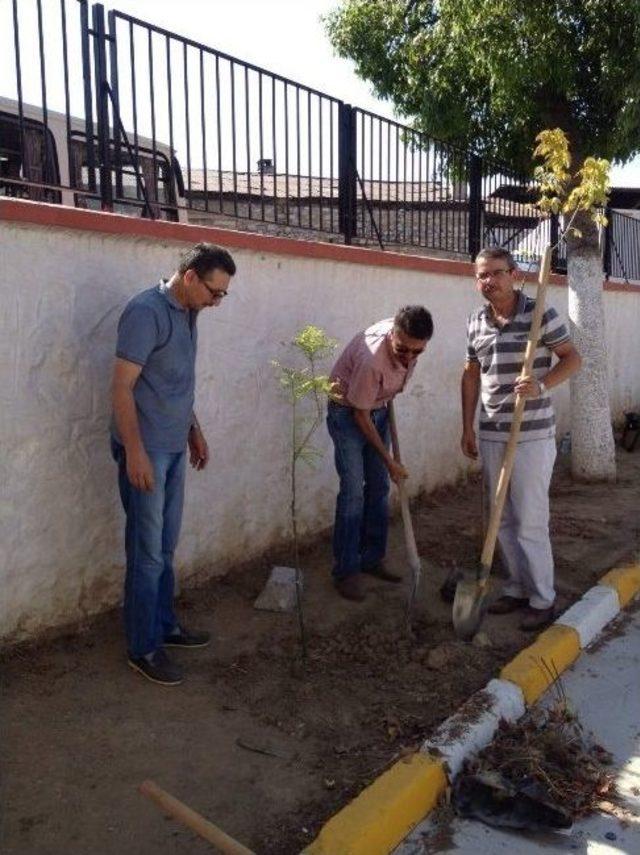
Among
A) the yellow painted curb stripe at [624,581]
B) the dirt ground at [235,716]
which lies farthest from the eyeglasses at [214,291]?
the yellow painted curb stripe at [624,581]

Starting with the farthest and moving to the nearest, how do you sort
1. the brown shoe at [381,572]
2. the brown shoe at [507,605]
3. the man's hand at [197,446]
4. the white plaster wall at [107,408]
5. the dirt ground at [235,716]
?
the brown shoe at [381,572]
the brown shoe at [507,605]
the man's hand at [197,446]
the white plaster wall at [107,408]
the dirt ground at [235,716]

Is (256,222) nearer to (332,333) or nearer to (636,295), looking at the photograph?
(332,333)

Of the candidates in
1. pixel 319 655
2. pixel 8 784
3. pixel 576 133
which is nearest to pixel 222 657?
pixel 319 655

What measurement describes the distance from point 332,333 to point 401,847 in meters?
3.37

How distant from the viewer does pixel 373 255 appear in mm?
5820

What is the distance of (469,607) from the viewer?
159 inches

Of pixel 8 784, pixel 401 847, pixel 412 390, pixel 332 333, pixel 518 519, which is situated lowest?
pixel 401 847

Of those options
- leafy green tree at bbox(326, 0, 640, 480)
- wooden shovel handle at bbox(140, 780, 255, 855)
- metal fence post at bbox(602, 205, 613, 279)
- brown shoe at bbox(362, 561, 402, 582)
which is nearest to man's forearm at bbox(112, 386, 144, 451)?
wooden shovel handle at bbox(140, 780, 255, 855)

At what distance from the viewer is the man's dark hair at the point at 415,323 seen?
4.02 m

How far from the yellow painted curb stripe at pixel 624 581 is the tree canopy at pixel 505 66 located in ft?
13.6

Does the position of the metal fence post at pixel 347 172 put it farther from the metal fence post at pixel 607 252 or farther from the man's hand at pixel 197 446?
the metal fence post at pixel 607 252

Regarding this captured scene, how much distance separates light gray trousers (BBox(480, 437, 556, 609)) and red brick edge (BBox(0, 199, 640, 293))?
1.65m

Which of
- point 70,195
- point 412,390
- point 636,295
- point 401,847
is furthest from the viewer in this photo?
point 636,295

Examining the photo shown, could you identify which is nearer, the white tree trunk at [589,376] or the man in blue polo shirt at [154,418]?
the man in blue polo shirt at [154,418]
